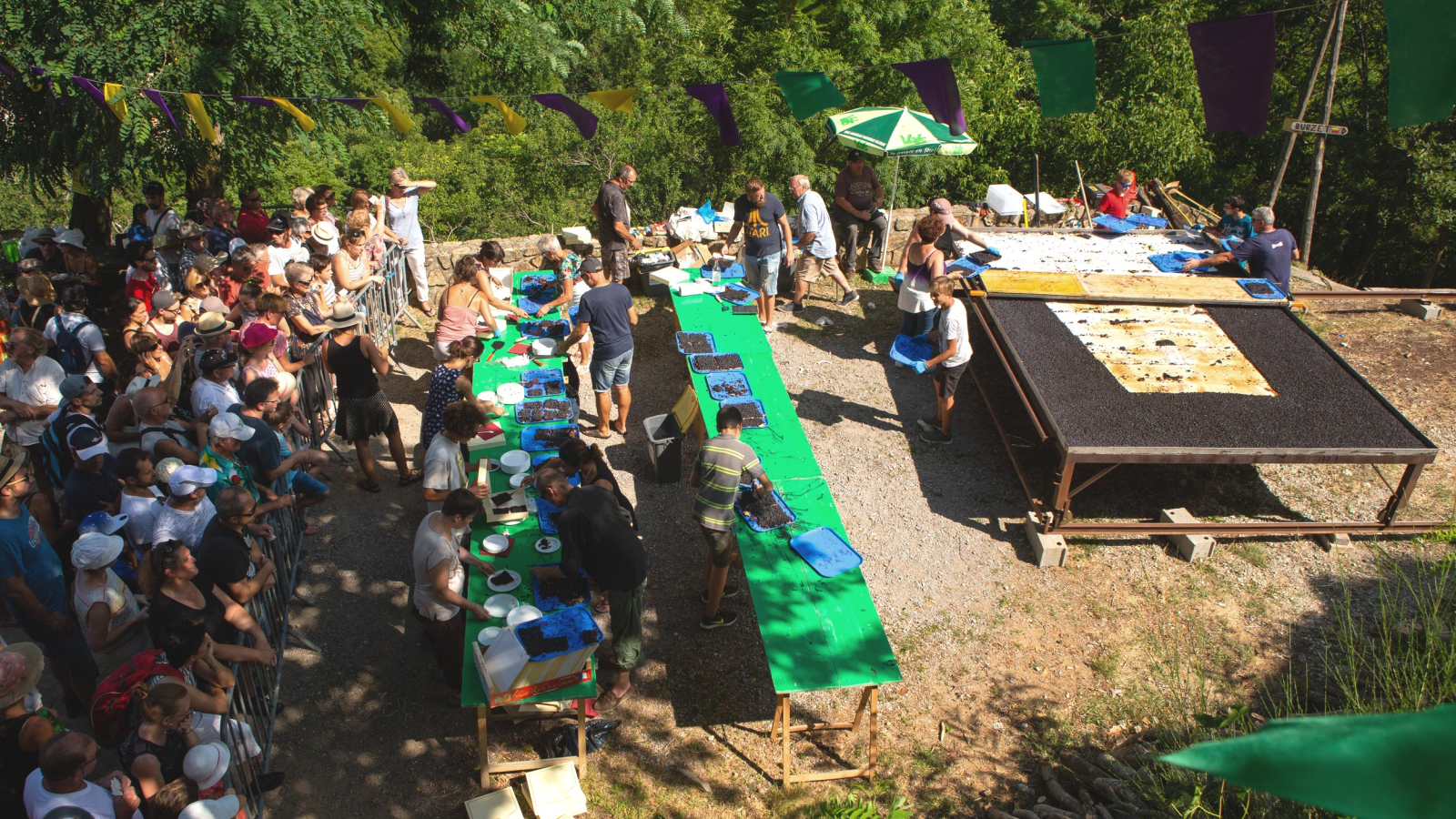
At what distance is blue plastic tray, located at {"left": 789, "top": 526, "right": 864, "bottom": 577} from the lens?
5812 mm

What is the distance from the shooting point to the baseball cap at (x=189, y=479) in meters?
4.75

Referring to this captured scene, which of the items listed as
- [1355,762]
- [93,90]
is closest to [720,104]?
[93,90]

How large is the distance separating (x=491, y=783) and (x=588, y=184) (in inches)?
675

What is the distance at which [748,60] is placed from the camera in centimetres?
1490

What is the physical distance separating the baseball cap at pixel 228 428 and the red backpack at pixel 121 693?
1686 millimetres

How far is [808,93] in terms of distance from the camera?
8.11m

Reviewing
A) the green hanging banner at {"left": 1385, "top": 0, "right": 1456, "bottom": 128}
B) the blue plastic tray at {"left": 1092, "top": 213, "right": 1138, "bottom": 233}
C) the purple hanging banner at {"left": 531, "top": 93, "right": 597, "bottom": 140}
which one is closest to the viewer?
the green hanging banner at {"left": 1385, "top": 0, "right": 1456, "bottom": 128}

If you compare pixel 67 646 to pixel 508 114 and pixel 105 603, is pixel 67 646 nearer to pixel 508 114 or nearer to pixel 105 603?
pixel 105 603

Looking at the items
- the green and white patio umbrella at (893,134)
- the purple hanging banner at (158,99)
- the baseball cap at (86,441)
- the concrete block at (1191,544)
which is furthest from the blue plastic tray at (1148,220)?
the baseball cap at (86,441)

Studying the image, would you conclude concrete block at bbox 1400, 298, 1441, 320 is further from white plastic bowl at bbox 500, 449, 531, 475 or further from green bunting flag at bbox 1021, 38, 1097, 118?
white plastic bowl at bbox 500, 449, 531, 475

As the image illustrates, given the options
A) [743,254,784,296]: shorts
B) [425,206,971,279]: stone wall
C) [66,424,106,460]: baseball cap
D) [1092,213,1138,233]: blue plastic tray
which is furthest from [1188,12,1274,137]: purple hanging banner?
[66,424,106,460]: baseball cap

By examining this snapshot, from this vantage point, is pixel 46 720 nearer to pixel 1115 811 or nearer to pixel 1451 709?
pixel 1451 709

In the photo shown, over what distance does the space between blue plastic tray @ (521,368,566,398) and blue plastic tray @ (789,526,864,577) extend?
2659 mm

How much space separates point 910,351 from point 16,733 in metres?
7.22
